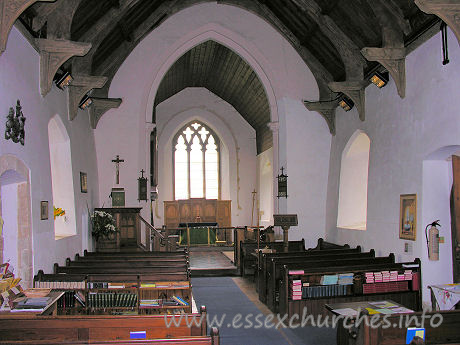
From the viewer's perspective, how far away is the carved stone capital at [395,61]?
23.4 feet

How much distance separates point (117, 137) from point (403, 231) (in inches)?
257

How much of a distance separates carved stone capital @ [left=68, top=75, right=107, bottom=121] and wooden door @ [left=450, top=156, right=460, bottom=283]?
582 cm

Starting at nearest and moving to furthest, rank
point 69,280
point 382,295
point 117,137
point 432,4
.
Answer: point 432,4 → point 69,280 → point 382,295 → point 117,137

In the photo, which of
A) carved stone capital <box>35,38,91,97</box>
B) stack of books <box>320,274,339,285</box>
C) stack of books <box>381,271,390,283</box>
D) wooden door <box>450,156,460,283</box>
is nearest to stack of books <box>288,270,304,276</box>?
stack of books <box>320,274,339,285</box>

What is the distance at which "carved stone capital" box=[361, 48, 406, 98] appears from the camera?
7117 mm

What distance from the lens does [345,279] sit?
6699mm

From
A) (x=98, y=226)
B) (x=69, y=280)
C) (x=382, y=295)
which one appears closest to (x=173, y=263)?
(x=69, y=280)

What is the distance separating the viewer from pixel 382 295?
6773 mm

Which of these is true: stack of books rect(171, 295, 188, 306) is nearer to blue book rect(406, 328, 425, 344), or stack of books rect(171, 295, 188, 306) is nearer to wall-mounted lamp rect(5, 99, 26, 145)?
wall-mounted lamp rect(5, 99, 26, 145)

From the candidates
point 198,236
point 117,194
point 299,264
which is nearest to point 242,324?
point 299,264

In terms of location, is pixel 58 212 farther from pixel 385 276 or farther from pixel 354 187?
pixel 354 187

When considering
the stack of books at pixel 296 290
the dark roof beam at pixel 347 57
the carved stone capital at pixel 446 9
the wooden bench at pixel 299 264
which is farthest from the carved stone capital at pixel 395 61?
the stack of books at pixel 296 290

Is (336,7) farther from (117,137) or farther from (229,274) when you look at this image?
(229,274)

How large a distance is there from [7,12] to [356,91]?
6300 millimetres
